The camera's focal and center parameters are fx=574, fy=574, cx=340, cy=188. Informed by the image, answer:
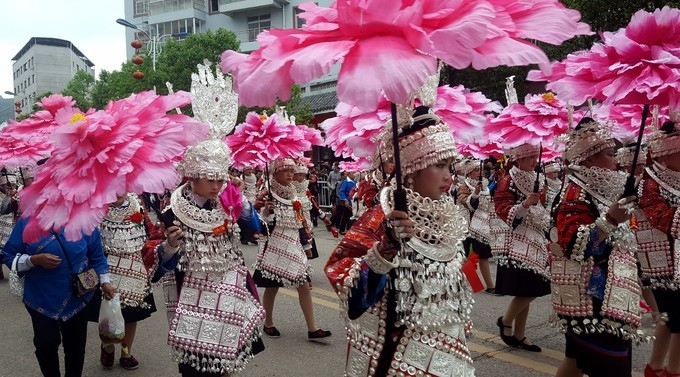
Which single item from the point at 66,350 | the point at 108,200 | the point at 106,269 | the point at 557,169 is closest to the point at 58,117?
the point at 108,200

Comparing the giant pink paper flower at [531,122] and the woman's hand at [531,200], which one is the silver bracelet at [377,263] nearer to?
the giant pink paper flower at [531,122]

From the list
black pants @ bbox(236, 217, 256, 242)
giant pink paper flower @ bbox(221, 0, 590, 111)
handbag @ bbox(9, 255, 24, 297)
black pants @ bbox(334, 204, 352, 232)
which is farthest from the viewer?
black pants @ bbox(334, 204, 352, 232)

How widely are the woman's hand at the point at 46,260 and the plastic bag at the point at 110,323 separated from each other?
0.43 meters

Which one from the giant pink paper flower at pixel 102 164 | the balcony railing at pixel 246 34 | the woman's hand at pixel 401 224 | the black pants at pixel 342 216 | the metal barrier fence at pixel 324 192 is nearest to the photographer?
the giant pink paper flower at pixel 102 164

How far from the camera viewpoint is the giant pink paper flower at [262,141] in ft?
17.4

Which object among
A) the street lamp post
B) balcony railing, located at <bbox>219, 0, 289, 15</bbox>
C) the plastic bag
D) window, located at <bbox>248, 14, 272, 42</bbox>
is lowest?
the plastic bag

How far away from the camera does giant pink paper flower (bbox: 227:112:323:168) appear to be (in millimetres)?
5312

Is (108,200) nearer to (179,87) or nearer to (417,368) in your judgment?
(417,368)

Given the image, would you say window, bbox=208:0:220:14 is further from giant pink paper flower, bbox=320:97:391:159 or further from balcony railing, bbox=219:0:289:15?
giant pink paper flower, bbox=320:97:391:159

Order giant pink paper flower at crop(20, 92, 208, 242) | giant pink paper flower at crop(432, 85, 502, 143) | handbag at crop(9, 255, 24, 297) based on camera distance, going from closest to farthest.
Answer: giant pink paper flower at crop(20, 92, 208, 242)
giant pink paper flower at crop(432, 85, 502, 143)
handbag at crop(9, 255, 24, 297)

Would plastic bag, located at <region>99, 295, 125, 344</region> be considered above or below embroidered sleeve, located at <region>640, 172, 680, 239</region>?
below

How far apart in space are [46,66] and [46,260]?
82203 millimetres

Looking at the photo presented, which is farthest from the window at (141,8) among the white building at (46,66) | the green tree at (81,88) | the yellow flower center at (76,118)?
the yellow flower center at (76,118)

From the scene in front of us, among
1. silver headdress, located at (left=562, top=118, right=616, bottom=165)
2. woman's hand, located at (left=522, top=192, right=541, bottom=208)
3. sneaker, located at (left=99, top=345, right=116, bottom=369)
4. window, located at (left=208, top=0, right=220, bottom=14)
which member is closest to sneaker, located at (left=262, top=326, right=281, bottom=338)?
sneaker, located at (left=99, top=345, right=116, bottom=369)
